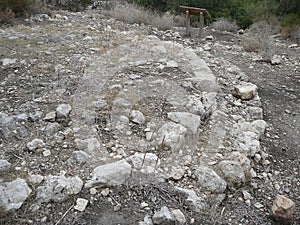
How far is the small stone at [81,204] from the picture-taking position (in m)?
1.99

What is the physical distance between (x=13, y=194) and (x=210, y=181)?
1335 mm

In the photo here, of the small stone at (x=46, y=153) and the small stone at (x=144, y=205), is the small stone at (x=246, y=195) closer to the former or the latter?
the small stone at (x=144, y=205)

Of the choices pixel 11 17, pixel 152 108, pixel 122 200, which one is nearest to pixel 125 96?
A: pixel 152 108

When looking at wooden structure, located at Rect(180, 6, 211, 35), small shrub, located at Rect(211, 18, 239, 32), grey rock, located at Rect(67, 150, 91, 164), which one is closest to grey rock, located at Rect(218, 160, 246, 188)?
grey rock, located at Rect(67, 150, 91, 164)

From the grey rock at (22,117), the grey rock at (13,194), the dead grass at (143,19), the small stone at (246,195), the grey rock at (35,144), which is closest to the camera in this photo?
the grey rock at (13,194)

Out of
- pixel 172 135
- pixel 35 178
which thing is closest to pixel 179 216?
pixel 172 135

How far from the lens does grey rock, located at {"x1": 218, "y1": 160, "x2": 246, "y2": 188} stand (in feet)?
7.72

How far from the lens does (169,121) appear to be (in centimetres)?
293

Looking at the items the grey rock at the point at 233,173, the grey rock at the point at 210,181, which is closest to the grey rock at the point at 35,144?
the grey rock at the point at 210,181

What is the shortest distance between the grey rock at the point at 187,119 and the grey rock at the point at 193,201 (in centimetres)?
73

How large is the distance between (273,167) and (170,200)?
3.60 feet

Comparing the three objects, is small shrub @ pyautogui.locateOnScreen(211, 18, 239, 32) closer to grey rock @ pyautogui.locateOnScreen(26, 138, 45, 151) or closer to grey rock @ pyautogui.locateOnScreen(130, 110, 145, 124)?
grey rock @ pyautogui.locateOnScreen(130, 110, 145, 124)

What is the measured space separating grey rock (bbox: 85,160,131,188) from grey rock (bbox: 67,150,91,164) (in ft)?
0.48

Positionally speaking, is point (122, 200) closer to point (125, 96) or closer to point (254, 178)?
point (254, 178)
